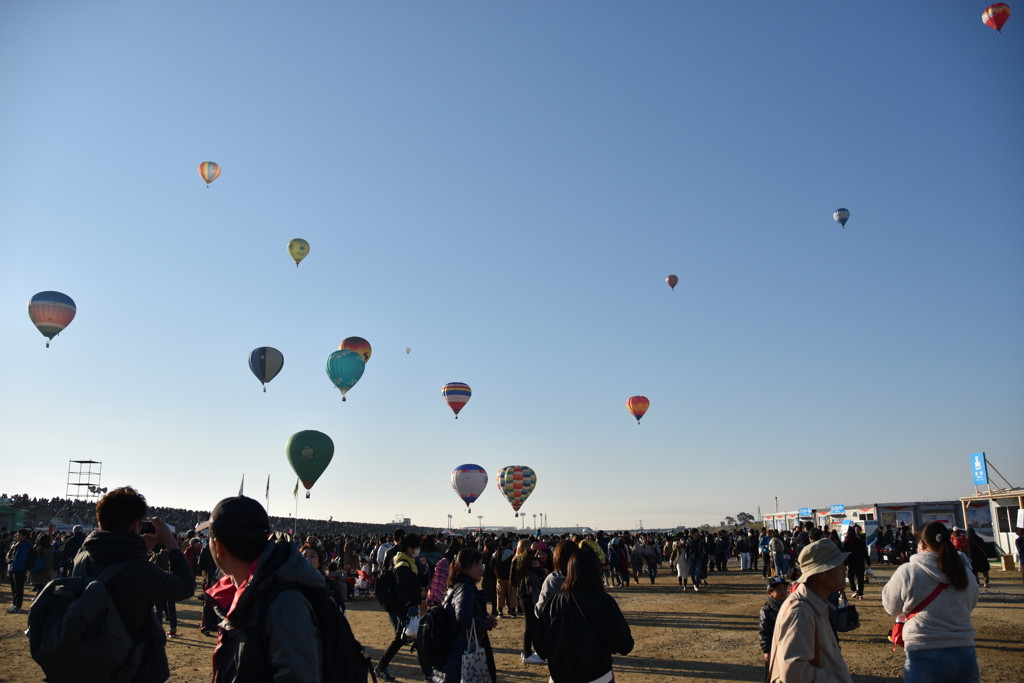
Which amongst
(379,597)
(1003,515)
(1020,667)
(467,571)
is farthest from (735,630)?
(1003,515)

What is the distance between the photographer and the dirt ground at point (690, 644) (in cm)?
962

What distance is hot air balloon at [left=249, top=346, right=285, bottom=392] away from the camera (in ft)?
109

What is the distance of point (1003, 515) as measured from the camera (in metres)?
26.7

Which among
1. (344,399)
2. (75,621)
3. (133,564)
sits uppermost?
(344,399)

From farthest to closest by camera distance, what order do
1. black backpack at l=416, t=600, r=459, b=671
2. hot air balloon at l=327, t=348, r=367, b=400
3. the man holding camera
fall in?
hot air balloon at l=327, t=348, r=367, b=400, black backpack at l=416, t=600, r=459, b=671, the man holding camera

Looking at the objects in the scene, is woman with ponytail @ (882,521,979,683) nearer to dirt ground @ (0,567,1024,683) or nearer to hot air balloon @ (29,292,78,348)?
dirt ground @ (0,567,1024,683)

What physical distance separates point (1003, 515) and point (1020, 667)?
21.0 m

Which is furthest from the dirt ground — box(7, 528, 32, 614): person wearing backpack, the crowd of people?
the crowd of people

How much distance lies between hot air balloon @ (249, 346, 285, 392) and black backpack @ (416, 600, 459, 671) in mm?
29361

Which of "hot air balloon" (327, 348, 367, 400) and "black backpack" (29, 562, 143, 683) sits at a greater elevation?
"hot air balloon" (327, 348, 367, 400)

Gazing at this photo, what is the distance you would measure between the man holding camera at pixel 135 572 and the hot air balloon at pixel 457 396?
1436 inches

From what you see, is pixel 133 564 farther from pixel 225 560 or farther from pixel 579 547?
pixel 579 547

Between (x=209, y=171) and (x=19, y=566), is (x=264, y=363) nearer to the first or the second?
(x=209, y=171)

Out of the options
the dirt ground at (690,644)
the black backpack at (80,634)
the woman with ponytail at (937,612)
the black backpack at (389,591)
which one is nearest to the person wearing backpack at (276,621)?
the black backpack at (80,634)
